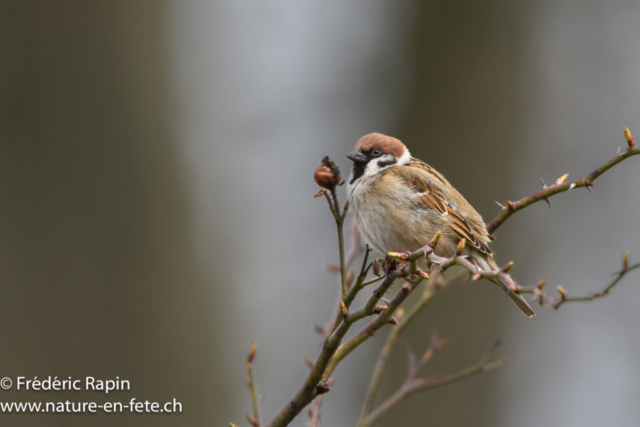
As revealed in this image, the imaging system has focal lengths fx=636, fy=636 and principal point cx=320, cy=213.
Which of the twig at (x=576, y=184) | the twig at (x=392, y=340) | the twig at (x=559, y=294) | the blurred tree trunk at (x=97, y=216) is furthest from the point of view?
the blurred tree trunk at (x=97, y=216)

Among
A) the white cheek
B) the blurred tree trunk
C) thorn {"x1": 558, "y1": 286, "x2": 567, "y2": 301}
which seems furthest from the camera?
the blurred tree trunk

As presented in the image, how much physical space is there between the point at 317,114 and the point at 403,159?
344cm

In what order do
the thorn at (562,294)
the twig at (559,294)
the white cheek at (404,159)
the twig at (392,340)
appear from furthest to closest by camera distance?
1. the white cheek at (404,159)
2. the twig at (392,340)
3. the thorn at (562,294)
4. the twig at (559,294)

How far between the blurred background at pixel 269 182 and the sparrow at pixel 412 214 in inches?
78.7

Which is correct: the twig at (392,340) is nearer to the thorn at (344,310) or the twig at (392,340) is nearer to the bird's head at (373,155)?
the thorn at (344,310)

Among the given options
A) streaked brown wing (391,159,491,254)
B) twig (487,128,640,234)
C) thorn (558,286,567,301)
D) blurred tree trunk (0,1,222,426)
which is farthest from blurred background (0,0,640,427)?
thorn (558,286,567,301)

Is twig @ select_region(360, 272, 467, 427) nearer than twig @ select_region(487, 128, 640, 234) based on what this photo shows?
No

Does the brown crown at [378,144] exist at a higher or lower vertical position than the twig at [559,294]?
lower

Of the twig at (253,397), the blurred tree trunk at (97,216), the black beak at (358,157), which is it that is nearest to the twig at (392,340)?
the twig at (253,397)

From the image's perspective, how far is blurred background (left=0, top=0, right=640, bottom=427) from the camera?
4.74 metres

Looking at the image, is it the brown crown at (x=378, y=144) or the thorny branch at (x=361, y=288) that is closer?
the thorny branch at (x=361, y=288)

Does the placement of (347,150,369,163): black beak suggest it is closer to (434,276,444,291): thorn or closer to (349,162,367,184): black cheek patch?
(349,162,367,184): black cheek patch

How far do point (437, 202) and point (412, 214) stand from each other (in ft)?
0.65

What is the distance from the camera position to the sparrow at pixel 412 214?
339 cm
